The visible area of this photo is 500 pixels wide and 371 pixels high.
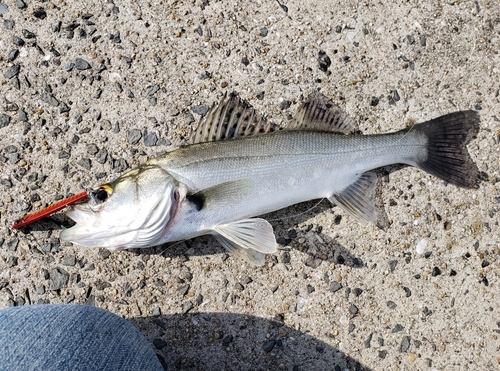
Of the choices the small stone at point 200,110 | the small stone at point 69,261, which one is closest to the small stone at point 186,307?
the small stone at point 69,261

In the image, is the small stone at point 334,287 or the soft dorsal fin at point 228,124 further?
the small stone at point 334,287

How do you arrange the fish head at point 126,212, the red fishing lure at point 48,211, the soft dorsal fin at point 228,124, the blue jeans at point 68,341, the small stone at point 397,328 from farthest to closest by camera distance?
the small stone at point 397,328, the soft dorsal fin at point 228,124, the red fishing lure at point 48,211, the fish head at point 126,212, the blue jeans at point 68,341

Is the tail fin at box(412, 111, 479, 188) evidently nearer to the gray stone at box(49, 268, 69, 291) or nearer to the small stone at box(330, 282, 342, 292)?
the small stone at box(330, 282, 342, 292)

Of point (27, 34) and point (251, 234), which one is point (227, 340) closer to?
point (251, 234)

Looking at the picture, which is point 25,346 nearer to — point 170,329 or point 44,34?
point 170,329

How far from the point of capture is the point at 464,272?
3.10 meters

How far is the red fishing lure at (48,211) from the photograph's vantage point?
2.66 meters

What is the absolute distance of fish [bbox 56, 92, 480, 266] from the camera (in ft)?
8.41

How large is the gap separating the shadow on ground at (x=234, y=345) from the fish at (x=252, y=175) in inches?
18.5

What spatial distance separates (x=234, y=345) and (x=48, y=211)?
1.40m

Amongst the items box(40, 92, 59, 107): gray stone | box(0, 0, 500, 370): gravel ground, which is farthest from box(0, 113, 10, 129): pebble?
box(40, 92, 59, 107): gray stone

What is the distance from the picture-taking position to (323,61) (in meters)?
3.18

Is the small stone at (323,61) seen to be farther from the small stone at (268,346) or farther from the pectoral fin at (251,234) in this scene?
the small stone at (268,346)

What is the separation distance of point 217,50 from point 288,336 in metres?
1.95
